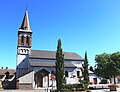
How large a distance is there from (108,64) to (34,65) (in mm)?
20696

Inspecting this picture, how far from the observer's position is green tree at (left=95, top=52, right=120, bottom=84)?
3766 cm

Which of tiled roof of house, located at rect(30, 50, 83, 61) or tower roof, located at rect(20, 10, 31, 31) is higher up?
tower roof, located at rect(20, 10, 31, 31)

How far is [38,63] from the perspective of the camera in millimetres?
51844

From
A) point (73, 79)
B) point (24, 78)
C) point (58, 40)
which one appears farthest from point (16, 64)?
point (58, 40)

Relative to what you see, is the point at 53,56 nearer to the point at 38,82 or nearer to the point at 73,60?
the point at 73,60

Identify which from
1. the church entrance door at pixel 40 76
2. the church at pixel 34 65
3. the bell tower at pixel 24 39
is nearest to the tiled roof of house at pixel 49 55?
the church at pixel 34 65

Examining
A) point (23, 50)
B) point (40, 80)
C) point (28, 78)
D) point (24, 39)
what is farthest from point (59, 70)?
point (24, 39)

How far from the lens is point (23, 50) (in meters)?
53.2

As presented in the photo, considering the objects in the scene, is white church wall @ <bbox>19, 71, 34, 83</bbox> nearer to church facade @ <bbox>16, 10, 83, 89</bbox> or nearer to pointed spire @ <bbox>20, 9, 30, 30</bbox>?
church facade @ <bbox>16, 10, 83, 89</bbox>

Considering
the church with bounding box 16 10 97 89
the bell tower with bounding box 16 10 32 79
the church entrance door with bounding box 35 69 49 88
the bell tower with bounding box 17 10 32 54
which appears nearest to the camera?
the church with bounding box 16 10 97 89

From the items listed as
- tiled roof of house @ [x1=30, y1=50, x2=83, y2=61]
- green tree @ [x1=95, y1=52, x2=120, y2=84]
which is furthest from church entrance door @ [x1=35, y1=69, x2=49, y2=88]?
green tree @ [x1=95, y1=52, x2=120, y2=84]

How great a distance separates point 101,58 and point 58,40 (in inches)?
483

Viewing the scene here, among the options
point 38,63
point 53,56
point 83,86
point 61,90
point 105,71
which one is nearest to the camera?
point 61,90

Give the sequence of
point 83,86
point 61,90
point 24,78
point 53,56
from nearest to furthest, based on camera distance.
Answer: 1. point 61,90
2. point 83,86
3. point 24,78
4. point 53,56
